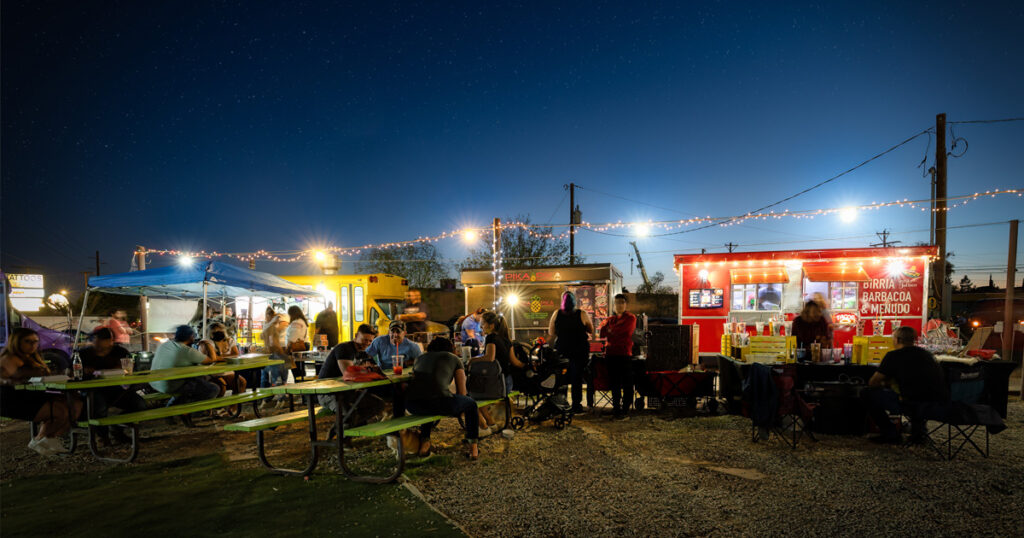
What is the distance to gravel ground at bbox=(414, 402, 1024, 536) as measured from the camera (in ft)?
11.0

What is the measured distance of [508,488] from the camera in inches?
161

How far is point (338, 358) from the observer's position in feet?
18.6

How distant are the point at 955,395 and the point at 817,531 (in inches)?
164

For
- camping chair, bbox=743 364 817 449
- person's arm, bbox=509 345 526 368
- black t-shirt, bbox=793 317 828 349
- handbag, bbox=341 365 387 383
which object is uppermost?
black t-shirt, bbox=793 317 828 349

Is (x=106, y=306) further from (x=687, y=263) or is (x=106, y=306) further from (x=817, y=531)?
(x=817, y=531)

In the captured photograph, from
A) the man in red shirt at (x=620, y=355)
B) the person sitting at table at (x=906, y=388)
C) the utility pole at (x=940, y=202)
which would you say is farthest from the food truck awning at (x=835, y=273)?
the man in red shirt at (x=620, y=355)

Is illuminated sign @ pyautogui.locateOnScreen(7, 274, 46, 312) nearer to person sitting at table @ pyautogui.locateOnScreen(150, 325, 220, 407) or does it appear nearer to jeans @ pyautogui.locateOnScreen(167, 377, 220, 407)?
person sitting at table @ pyautogui.locateOnScreen(150, 325, 220, 407)

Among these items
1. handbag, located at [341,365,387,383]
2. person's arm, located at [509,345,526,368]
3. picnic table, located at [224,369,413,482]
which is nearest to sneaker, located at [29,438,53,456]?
picnic table, located at [224,369,413,482]

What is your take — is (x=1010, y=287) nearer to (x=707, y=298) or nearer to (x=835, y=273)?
(x=835, y=273)

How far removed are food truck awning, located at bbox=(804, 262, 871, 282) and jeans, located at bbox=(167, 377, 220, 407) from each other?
10856 millimetres

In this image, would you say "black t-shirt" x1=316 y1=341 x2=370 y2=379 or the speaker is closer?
"black t-shirt" x1=316 y1=341 x2=370 y2=379

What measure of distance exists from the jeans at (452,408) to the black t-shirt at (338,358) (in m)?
1.05

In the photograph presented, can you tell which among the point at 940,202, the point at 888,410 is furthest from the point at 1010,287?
the point at 888,410

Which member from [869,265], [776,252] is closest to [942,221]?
[869,265]
